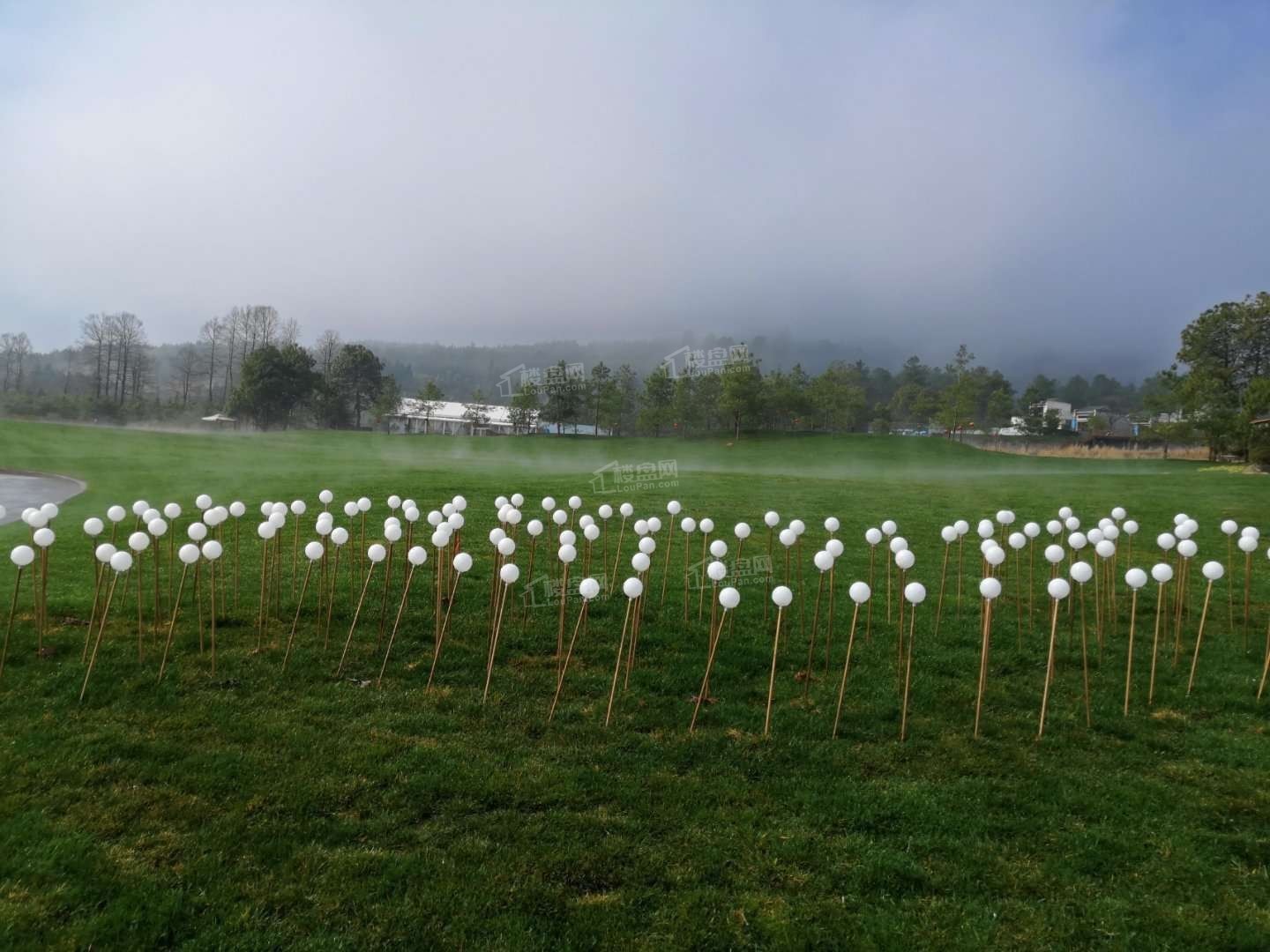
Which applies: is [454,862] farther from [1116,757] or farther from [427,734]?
[1116,757]

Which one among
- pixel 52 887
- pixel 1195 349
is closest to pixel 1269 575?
pixel 52 887

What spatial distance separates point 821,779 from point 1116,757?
206 centimetres

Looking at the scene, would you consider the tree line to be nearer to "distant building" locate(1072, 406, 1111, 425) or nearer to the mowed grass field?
"distant building" locate(1072, 406, 1111, 425)

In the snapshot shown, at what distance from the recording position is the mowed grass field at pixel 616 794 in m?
2.91

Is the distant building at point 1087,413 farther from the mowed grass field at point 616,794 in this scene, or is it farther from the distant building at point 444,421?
the mowed grass field at point 616,794

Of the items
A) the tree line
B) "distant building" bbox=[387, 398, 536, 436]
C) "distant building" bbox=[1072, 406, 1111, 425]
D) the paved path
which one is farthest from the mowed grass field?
"distant building" bbox=[1072, 406, 1111, 425]

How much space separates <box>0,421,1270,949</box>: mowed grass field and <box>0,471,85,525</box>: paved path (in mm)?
9779

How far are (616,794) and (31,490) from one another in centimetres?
1998

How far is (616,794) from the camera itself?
3.81 metres

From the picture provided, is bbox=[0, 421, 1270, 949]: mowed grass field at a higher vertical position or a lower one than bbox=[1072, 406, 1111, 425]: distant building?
lower

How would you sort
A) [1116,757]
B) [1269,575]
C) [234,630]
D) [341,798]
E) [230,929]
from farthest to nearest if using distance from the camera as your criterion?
1. [1269,575]
2. [234,630]
3. [1116,757]
4. [341,798]
5. [230,929]

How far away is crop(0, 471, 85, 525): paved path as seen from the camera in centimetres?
1434

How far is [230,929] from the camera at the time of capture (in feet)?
9.10

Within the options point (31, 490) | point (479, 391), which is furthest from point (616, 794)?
point (479, 391)
